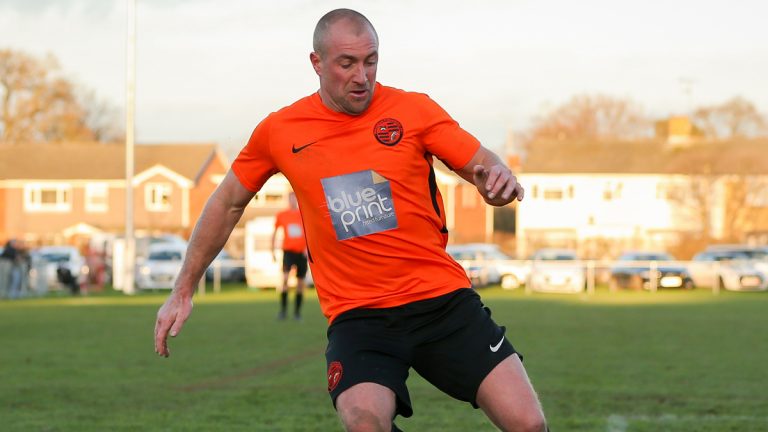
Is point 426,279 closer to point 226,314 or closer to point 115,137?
point 226,314

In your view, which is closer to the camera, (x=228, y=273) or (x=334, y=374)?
(x=334, y=374)

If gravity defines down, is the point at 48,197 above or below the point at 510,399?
above

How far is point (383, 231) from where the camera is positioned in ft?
18.2

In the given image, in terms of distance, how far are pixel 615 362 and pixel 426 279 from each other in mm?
9805

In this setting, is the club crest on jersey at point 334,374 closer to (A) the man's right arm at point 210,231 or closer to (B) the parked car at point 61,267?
(A) the man's right arm at point 210,231

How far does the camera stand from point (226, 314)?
2666cm

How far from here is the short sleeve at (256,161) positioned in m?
5.82

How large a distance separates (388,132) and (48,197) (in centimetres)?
7522

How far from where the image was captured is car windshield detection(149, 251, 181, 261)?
45.7m

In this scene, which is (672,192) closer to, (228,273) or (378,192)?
(228,273)

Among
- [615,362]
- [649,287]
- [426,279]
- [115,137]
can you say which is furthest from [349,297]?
[115,137]

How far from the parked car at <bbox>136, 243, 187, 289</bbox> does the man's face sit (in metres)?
39.1

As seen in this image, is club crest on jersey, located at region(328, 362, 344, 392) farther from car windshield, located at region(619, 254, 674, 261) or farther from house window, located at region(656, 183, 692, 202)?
house window, located at region(656, 183, 692, 202)

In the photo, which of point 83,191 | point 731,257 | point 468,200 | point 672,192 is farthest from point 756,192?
point 83,191
